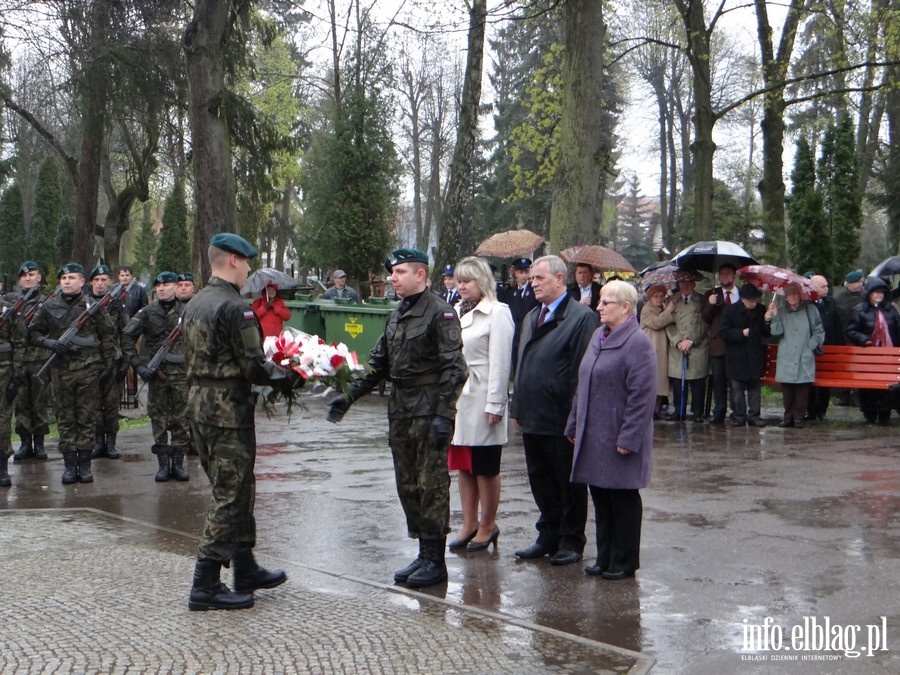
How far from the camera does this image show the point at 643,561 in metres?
7.52

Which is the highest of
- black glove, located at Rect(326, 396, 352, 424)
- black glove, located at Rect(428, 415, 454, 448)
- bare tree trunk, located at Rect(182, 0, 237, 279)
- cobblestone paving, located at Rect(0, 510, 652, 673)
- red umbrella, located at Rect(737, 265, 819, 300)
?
bare tree trunk, located at Rect(182, 0, 237, 279)

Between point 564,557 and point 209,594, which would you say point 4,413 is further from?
point 564,557

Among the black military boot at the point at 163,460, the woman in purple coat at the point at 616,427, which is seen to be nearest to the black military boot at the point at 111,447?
the black military boot at the point at 163,460

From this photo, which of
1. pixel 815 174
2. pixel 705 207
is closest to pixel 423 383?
pixel 705 207

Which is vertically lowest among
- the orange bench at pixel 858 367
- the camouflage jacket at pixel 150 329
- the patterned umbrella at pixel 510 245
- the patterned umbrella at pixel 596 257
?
the orange bench at pixel 858 367

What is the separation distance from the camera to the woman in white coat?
7.65 metres

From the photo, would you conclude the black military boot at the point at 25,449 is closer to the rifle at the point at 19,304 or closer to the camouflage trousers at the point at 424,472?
the rifle at the point at 19,304

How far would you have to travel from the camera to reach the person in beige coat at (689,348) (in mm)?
14773

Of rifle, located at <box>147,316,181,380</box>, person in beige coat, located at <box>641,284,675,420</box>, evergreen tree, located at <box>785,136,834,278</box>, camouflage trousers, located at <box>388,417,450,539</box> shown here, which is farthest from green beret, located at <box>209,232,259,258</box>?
evergreen tree, located at <box>785,136,834,278</box>

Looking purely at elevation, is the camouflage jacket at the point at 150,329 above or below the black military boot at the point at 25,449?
above

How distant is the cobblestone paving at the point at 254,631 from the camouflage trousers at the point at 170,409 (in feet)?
11.5

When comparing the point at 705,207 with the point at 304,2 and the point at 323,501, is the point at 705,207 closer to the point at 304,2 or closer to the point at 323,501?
the point at 304,2

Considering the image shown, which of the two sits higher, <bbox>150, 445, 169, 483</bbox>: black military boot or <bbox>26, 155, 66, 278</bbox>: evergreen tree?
<bbox>26, 155, 66, 278</bbox>: evergreen tree

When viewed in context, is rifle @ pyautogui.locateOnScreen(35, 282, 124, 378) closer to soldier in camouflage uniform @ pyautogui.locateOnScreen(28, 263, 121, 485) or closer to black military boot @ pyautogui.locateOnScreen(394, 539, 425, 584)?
soldier in camouflage uniform @ pyautogui.locateOnScreen(28, 263, 121, 485)
